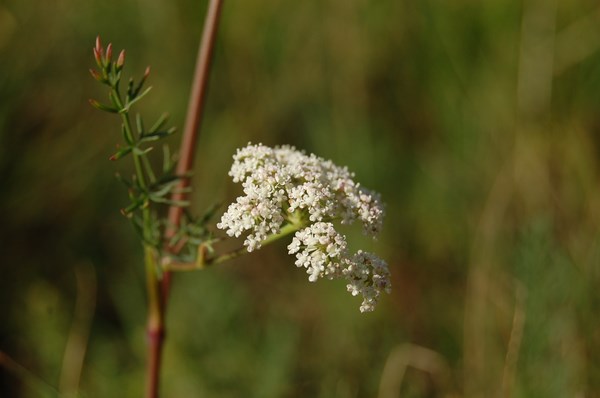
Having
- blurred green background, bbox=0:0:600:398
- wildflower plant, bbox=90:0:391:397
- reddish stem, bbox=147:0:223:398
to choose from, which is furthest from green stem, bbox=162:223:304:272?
blurred green background, bbox=0:0:600:398

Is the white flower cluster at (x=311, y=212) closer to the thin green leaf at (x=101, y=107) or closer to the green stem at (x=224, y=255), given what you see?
the green stem at (x=224, y=255)

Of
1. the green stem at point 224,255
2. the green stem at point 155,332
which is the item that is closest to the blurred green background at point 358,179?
the green stem at point 155,332

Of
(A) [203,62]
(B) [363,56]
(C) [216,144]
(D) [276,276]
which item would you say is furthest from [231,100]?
(A) [203,62]

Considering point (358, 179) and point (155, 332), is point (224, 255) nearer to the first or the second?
point (155, 332)

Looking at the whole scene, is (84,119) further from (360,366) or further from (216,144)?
(360,366)

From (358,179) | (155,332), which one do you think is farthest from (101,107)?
(358,179)

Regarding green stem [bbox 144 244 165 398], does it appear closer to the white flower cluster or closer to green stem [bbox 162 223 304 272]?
green stem [bbox 162 223 304 272]

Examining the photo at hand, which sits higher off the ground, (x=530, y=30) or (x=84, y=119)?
(x=530, y=30)

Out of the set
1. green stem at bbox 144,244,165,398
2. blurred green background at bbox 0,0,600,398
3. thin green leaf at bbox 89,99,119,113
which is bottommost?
green stem at bbox 144,244,165,398
